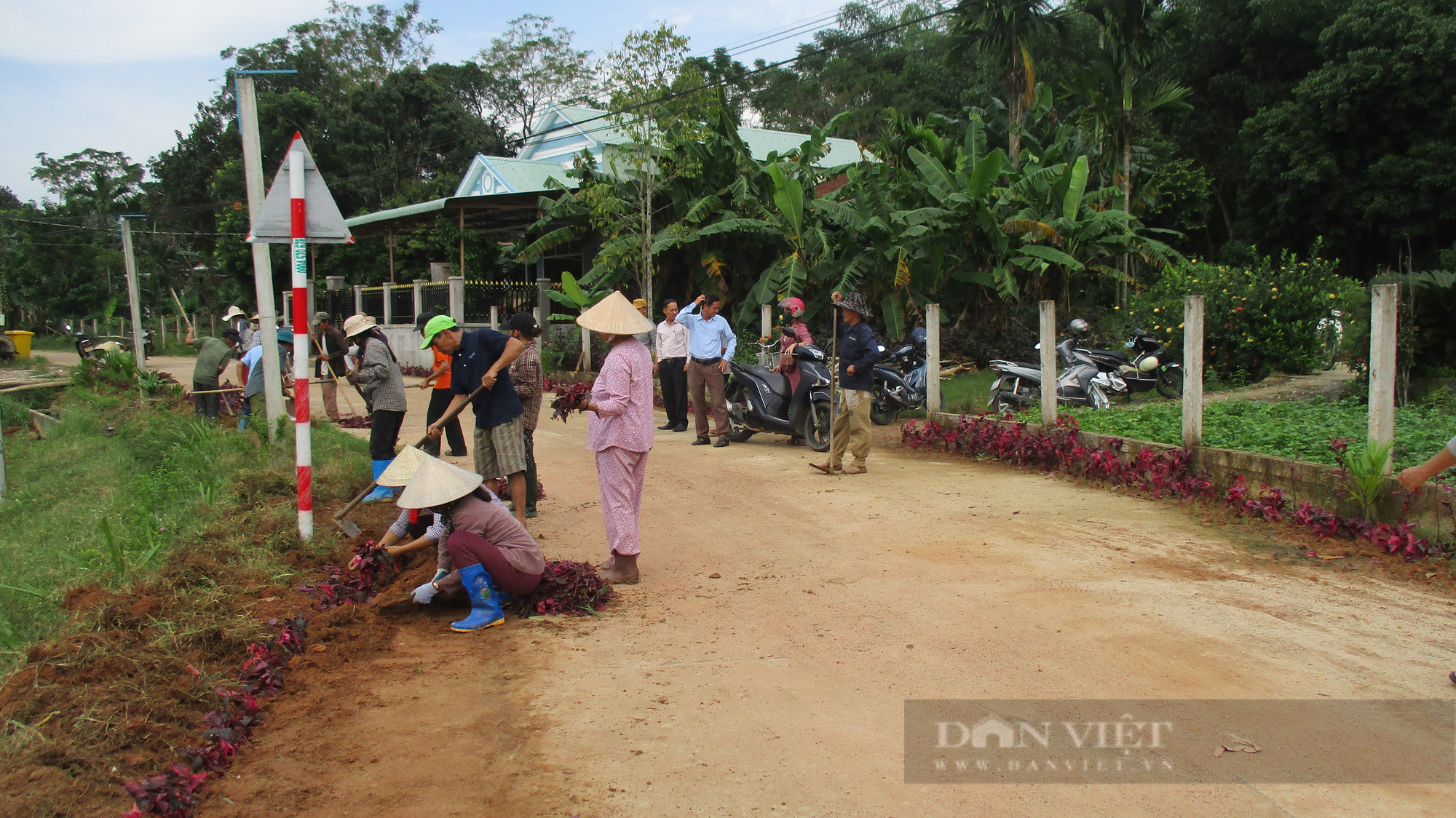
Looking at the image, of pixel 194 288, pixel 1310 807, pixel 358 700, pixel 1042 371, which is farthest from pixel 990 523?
pixel 194 288

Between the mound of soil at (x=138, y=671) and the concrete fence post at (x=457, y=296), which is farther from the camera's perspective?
the concrete fence post at (x=457, y=296)

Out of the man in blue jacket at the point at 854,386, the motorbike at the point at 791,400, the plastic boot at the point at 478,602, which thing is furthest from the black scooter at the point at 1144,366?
the plastic boot at the point at 478,602

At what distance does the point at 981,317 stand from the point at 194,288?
38.2 meters

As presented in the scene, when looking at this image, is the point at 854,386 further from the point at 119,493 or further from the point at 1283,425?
the point at 119,493

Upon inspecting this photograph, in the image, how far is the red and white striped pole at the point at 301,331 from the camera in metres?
5.83

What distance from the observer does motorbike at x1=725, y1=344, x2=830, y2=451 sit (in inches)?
406

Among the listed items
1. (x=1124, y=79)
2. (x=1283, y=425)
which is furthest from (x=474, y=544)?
(x=1124, y=79)

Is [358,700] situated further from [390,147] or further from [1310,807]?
[390,147]

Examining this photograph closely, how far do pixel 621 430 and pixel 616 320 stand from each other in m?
0.65

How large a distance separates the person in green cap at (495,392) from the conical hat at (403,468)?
58.1 inches

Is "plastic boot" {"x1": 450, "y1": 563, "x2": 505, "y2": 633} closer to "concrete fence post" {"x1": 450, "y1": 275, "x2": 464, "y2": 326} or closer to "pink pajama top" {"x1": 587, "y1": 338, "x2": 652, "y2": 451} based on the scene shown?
"pink pajama top" {"x1": 587, "y1": 338, "x2": 652, "y2": 451}

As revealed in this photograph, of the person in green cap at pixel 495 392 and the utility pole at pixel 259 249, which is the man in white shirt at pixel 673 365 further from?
the person in green cap at pixel 495 392

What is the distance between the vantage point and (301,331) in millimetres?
5980

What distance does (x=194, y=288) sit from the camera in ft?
140
